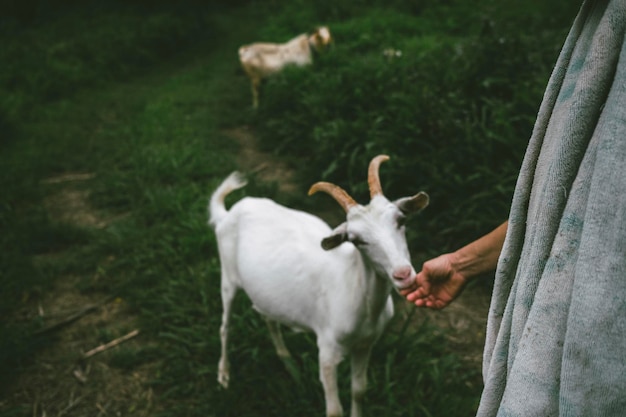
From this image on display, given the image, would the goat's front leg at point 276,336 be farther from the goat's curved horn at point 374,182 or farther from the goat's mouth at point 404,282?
the goat's mouth at point 404,282

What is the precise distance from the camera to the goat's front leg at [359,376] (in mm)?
2641

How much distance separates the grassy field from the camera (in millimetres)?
3180

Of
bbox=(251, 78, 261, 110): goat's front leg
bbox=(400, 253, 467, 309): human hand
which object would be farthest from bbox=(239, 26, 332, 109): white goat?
bbox=(400, 253, 467, 309): human hand

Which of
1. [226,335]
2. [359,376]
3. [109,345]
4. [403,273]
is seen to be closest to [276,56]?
[109,345]

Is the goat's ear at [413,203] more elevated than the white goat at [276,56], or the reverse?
the goat's ear at [413,203]

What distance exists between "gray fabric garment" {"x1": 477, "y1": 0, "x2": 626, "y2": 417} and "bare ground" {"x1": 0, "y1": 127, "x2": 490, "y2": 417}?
2482 millimetres

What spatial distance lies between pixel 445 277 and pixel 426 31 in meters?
8.17

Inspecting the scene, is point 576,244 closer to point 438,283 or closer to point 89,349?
point 438,283

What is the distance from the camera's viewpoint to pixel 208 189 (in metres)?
5.32

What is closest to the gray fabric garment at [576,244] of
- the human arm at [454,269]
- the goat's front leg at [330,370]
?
the human arm at [454,269]

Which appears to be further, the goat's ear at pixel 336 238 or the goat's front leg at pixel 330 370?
the goat's front leg at pixel 330 370

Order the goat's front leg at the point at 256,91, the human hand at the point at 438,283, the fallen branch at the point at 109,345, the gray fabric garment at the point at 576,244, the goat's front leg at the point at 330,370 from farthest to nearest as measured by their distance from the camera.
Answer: the goat's front leg at the point at 256,91 < the fallen branch at the point at 109,345 < the goat's front leg at the point at 330,370 < the human hand at the point at 438,283 < the gray fabric garment at the point at 576,244

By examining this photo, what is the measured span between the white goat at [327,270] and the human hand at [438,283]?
0.49 feet

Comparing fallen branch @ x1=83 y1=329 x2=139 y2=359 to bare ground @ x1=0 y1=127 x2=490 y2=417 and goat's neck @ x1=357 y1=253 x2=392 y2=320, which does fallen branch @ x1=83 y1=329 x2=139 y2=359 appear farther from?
goat's neck @ x1=357 y1=253 x2=392 y2=320
